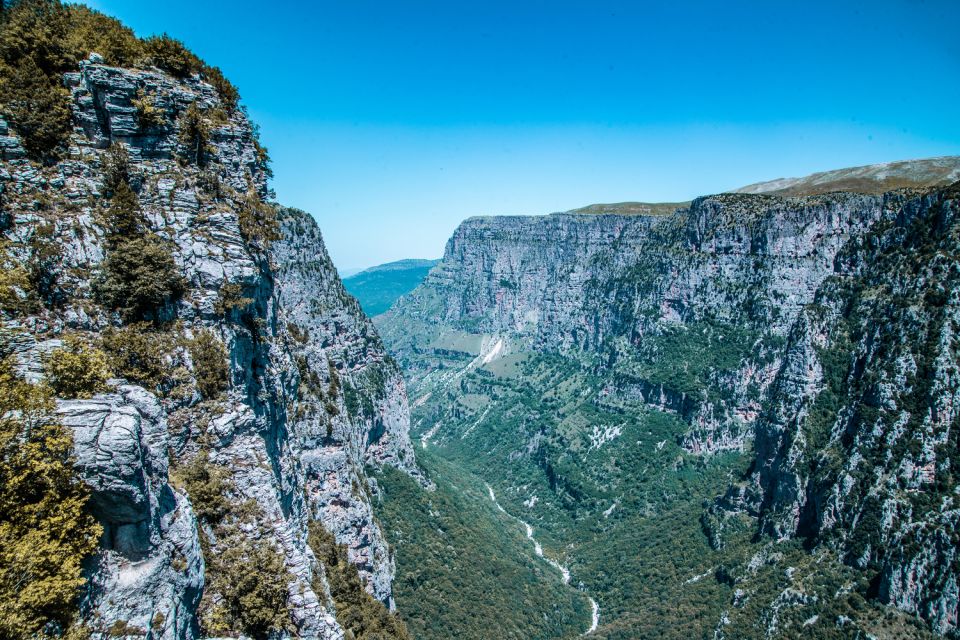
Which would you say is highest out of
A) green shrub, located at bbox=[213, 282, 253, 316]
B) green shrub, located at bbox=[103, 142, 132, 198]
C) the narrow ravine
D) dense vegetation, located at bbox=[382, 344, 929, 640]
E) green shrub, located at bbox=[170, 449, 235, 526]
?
green shrub, located at bbox=[103, 142, 132, 198]

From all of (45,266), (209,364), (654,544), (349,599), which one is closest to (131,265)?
(45,266)

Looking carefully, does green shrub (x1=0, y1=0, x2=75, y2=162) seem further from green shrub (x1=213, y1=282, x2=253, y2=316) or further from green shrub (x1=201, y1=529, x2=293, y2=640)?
green shrub (x1=201, y1=529, x2=293, y2=640)

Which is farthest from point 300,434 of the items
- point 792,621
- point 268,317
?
point 792,621

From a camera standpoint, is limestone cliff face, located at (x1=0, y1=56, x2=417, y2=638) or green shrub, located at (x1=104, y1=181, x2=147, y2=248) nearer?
limestone cliff face, located at (x1=0, y1=56, x2=417, y2=638)

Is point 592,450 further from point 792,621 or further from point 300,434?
point 300,434

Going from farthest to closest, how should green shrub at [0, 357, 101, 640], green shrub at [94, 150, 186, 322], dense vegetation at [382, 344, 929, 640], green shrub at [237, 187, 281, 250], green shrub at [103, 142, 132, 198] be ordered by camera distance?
dense vegetation at [382, 344, 929, 640] < green shrub at [237, 187, 281, 250] < green shrub at [103, 142, 132, 198] < green shrub at [94, 150, 186, 322] < green shrub at [0, 357, 101, 640]

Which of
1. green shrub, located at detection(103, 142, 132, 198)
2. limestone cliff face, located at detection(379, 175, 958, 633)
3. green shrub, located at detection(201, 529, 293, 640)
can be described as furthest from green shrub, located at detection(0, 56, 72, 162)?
limestone cliff face, located at detection(379, 175, 958, 633)
